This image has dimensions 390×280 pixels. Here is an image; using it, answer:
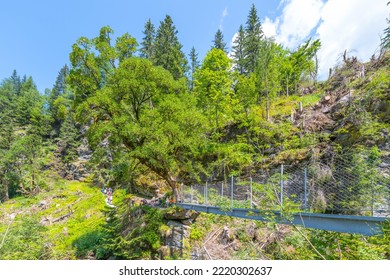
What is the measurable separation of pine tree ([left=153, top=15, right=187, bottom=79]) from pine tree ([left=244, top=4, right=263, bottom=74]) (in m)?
7.92

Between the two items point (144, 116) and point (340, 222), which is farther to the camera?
point (144, 116)

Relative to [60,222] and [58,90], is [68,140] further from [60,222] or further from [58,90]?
[58,90]

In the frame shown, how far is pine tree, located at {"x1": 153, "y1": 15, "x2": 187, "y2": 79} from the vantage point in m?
26.1

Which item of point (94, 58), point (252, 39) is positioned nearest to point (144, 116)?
point (94, 58)

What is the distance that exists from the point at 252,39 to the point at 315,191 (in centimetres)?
2704

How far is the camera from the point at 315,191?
20.1 ft

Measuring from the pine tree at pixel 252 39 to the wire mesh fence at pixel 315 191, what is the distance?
19327 millimetres

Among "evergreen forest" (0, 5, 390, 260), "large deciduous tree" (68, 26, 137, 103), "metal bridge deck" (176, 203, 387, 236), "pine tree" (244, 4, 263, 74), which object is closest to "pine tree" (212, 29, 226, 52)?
"pine tree" (244, 4, 263, 74)

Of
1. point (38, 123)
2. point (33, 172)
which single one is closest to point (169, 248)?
point (33, 172)

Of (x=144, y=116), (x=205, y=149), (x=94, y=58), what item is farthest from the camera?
(x=205, y=149)

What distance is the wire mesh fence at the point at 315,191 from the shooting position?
4160 mm

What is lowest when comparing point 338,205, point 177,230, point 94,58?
point 177,230

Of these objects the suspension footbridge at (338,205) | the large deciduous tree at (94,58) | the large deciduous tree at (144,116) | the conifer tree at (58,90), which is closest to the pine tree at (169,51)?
the large deciduous tree at (94,58)

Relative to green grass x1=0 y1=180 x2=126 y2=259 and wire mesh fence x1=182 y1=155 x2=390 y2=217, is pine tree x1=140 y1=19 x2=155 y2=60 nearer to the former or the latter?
green grass x1=0 y1=180 x2=126 y2=259
